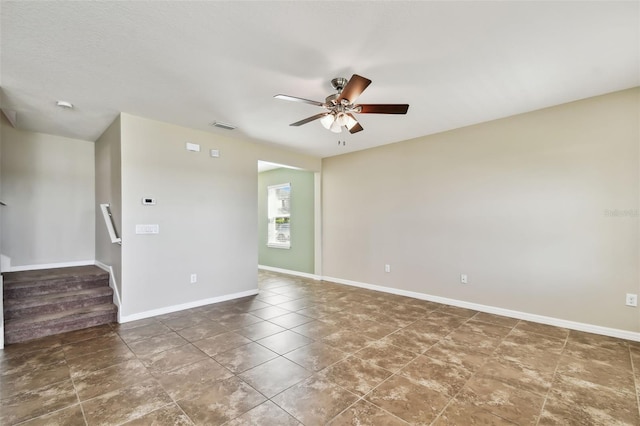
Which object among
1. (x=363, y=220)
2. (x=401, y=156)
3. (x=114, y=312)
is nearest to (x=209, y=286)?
(x=114, y=312)

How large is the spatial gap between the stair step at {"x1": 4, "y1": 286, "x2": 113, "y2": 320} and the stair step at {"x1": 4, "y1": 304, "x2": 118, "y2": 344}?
7 centimetres

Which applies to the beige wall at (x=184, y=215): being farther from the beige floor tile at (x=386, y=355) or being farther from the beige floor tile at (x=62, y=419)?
the beige floor tile at (x=386, y=355)

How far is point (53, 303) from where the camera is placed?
3471mm

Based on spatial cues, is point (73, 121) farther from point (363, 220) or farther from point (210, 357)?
point (363, 220)

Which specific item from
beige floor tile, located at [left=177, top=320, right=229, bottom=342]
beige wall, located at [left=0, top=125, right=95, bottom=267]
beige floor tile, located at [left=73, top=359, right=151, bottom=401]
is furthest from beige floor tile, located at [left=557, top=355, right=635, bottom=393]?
beige wall, located at [left=0, top=125, right=95, bottom=267]

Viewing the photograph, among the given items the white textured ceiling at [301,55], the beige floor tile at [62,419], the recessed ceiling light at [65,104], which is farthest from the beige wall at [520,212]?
the recessed ceiling light at [65,104]

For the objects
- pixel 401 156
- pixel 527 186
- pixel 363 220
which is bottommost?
pixel 363 220

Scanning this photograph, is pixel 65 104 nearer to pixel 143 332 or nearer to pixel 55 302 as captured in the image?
pixel 55 302

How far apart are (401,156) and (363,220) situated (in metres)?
1.40

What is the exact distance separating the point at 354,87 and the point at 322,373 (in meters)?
2.41

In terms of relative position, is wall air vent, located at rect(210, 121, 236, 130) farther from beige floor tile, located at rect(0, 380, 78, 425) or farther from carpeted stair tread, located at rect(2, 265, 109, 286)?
beige floor tile, located at rect(0, 380, 78, 425)

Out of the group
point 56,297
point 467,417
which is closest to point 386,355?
point 467,417

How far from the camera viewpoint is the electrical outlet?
3.04 metres

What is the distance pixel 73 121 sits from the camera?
12.9 ft
